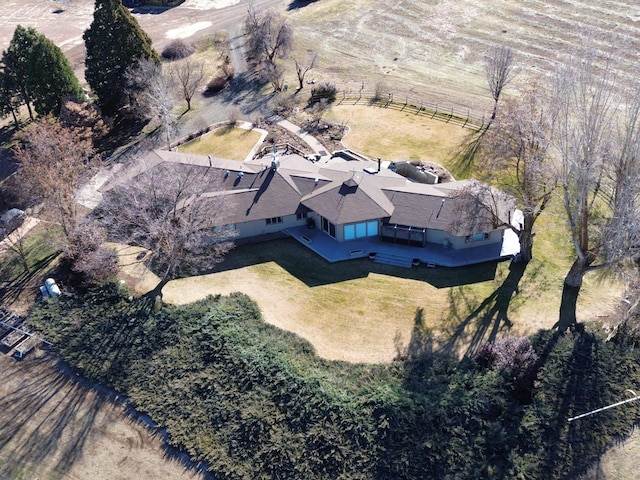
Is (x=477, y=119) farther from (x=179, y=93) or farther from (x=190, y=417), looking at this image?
(x=190, y=417)

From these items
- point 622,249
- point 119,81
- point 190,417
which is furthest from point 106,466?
point 119,81

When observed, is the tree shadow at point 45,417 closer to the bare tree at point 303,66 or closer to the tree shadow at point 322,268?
the tree shadow at point 322,268

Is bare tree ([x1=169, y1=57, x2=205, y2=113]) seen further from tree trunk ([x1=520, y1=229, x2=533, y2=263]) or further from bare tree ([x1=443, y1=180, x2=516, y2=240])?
tree trunk ([x1=520, y1=229, x2=533, y2=263])

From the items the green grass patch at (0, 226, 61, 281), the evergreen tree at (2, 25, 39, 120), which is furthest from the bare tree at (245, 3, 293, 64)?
the green grass patch at (0, 226, 61, 281)

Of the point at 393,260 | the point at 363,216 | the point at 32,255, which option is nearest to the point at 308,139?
the point at 363,216

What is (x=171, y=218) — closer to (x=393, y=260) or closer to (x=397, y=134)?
(x=393, y=260)

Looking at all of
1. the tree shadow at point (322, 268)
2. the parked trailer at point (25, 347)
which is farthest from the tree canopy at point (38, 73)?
the tree shadow at point (322, 268)
